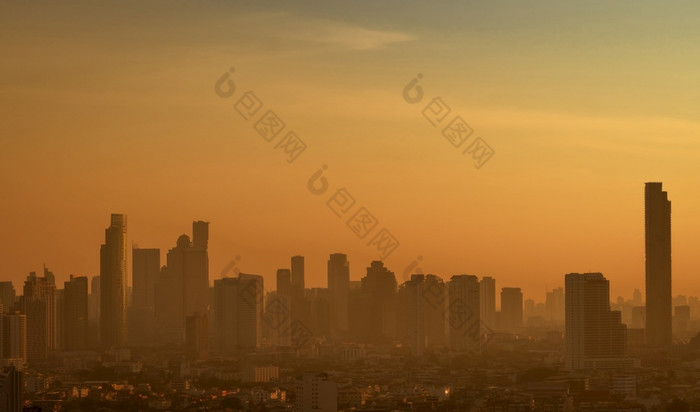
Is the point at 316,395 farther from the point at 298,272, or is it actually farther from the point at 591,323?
the point at 298,272

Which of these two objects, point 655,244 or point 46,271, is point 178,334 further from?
point 655,244

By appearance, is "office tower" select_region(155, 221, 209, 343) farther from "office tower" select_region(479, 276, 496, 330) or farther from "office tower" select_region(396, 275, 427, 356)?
"office tower" select_region(479, 276, 496, 330)

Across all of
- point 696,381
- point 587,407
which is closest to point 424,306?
point 696,381

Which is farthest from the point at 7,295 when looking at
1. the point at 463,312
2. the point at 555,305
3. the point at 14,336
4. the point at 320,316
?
the point at 555,305

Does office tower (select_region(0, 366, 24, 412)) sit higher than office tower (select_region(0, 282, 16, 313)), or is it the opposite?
office tower (select_region(0, 282, 16, 313))

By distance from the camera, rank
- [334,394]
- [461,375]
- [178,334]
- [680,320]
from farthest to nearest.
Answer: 1. [680,320]
2. [178,334]
3. [461,375]
4. [334,394]

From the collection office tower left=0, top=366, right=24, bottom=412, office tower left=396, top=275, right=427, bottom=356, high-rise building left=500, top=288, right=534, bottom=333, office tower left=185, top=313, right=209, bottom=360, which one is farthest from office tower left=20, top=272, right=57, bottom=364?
office tower left=0, top=366, right=24, bottom=412
